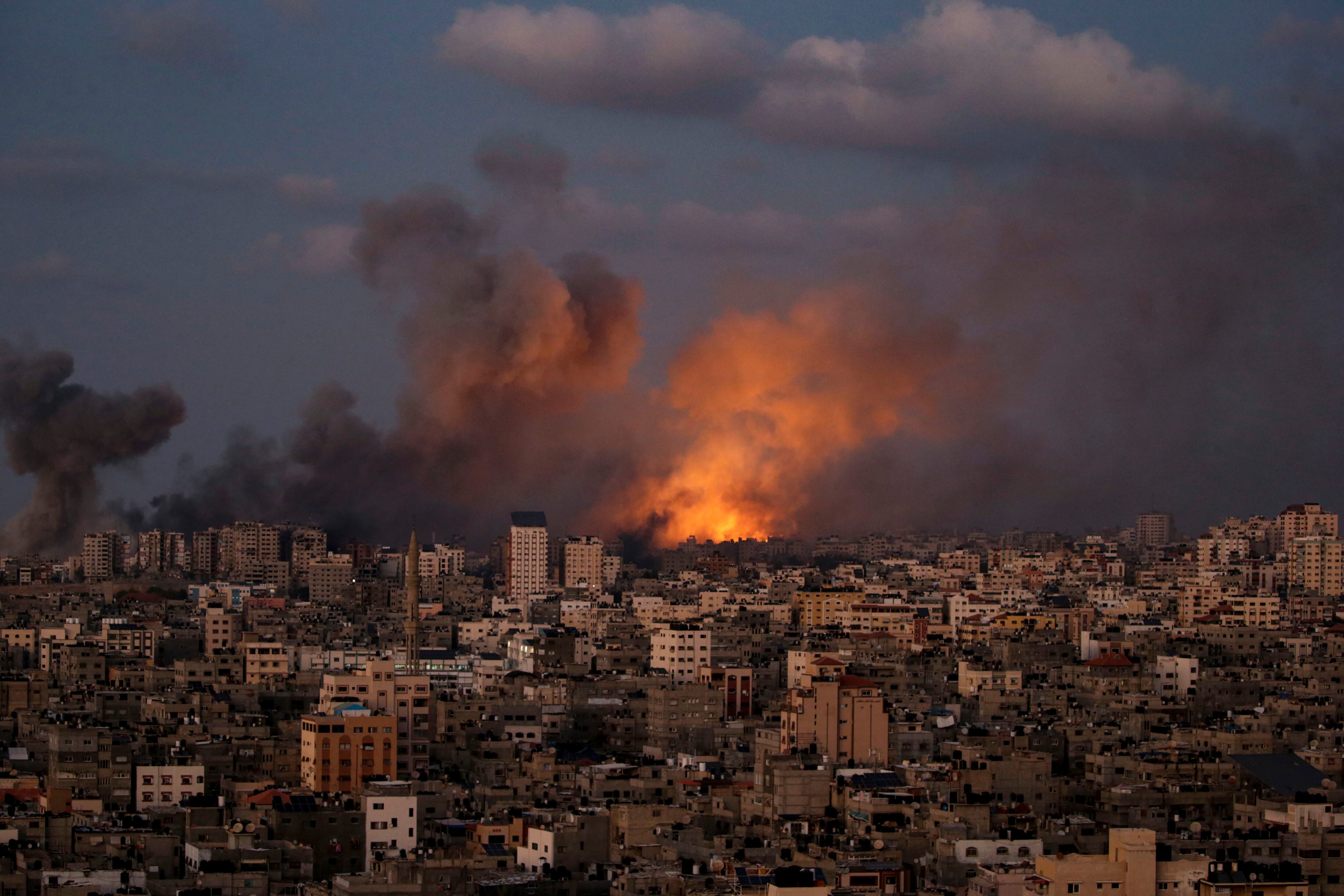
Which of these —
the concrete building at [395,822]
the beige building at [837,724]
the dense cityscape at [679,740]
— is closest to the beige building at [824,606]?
the dense cityscape at [679,740]

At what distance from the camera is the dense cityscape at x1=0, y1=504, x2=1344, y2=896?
1059 inches

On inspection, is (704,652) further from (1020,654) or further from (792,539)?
(792,539)

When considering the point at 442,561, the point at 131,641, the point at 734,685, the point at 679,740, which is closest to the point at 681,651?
the point at 734,685

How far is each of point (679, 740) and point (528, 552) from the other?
49.9 m

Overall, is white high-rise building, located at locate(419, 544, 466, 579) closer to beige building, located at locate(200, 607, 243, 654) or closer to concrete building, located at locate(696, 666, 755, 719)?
beige building, located at locate(200, 607, 243, 654)

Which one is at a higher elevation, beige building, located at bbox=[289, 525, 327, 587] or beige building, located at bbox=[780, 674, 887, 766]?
beige building, located at bbox=[289, 525, 327, 587]

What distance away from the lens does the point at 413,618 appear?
49812 mm

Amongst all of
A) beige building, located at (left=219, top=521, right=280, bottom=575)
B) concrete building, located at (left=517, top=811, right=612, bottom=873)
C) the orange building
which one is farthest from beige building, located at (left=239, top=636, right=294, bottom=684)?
beige building, located at (left=219, top=521, right=280, bottom=575)

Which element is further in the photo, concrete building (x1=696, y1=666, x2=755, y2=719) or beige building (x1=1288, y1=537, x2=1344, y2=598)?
beige building (x1=1288, y1=537, x2=1344, y2=598)

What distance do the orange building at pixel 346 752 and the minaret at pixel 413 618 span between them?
748 centimetres

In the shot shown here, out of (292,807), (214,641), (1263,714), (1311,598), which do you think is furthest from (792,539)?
(292,807)

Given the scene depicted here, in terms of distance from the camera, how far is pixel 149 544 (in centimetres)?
10138

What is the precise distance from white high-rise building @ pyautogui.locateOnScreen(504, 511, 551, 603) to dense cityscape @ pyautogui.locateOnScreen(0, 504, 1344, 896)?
7555 mm

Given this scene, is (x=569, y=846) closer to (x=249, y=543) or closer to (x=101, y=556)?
(x=101, y=556)
